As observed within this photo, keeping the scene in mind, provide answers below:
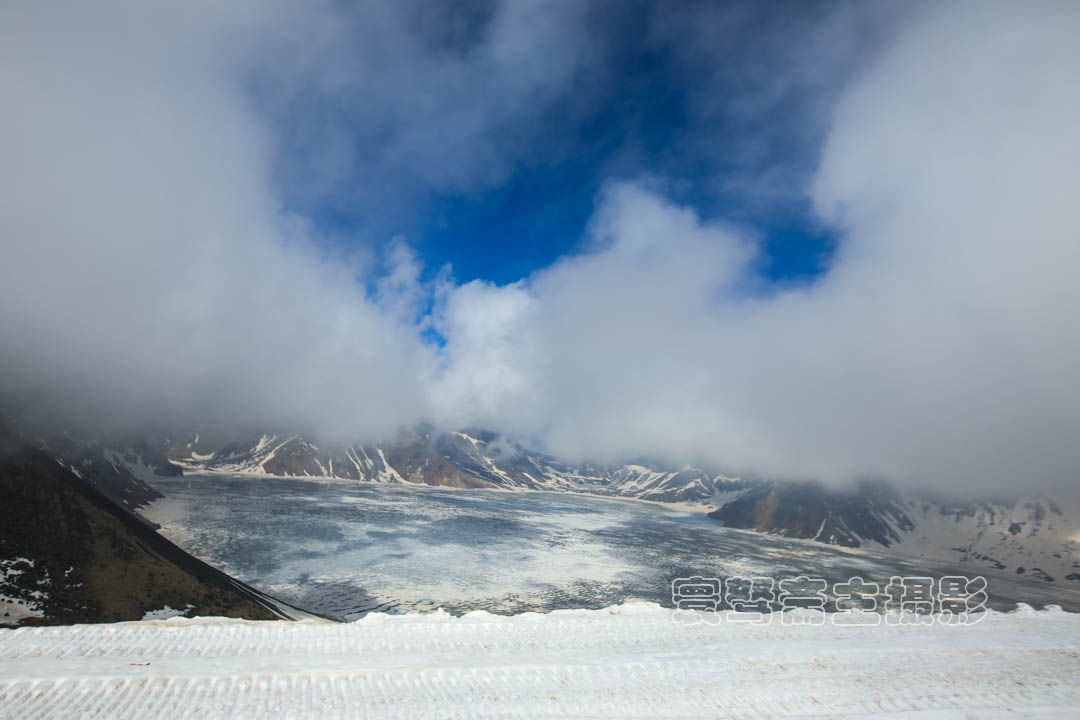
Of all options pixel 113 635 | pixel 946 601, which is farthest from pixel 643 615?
pixel 946 601

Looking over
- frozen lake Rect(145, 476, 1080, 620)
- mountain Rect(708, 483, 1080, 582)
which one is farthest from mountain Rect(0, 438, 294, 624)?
mountain Rect(708, 483, 1080, 582)

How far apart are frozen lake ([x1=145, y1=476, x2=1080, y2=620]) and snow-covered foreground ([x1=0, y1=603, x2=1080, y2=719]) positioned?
151ft

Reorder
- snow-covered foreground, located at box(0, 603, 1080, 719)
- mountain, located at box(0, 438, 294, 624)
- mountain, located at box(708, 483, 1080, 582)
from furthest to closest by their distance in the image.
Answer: mountain, located at box(708, 483, 1080, 582) → mountain, located at box(0, 438, 294, 624) → snow-covered foreground, located at box(0, 603, 1080, 719)

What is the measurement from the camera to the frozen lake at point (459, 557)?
228 ft

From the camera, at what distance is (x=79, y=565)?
41.1 m

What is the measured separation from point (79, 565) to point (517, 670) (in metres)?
47.4

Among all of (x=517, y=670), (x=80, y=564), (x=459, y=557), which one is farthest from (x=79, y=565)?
(x=459, y=557)

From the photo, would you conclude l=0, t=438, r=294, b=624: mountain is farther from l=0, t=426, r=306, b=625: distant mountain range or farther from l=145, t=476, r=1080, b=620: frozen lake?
l=145, t=476, r=1080, b=620: frozen lake

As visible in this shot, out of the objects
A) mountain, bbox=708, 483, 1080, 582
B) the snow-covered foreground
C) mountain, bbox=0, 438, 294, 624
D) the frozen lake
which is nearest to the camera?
the snow-covered foreground

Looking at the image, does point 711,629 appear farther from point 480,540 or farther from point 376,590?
point 480,540

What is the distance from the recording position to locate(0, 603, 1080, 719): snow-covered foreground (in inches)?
529

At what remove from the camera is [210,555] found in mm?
83500

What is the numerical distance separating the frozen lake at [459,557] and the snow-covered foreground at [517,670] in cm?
4592

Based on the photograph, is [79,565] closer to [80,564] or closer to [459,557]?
[80,564]
